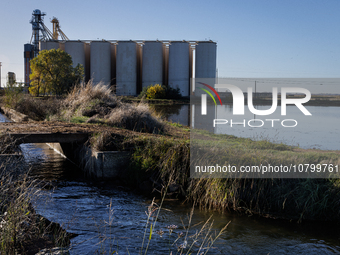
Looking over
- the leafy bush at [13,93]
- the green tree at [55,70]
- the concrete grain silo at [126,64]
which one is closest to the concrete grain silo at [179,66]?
the concrete grain silo at [126,64]

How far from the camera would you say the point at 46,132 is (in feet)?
31.9

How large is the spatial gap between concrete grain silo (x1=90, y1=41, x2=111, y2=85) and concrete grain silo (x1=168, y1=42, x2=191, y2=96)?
10.8m

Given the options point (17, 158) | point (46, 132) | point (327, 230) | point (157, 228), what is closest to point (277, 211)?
point (327, 230)

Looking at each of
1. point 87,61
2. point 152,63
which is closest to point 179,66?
point 152,63

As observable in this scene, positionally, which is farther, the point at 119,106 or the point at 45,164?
the point at 119,106

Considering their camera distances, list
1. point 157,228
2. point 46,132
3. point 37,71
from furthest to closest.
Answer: point 37,71 < point 46,132 < point 157,228

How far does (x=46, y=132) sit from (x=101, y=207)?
385cm

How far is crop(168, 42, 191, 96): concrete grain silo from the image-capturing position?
5544cm

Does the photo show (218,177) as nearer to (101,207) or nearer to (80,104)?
(101,207)

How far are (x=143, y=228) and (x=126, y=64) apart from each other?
5137cm

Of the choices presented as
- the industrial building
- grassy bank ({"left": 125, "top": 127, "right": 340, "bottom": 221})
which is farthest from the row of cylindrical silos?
grassy bank ({"left": 125, "top": 127, "right": 340, "bottom": 221})

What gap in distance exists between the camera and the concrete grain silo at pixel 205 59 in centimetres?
5653

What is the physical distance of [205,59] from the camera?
186 feet

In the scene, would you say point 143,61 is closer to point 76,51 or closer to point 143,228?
point 76,51
